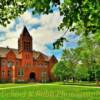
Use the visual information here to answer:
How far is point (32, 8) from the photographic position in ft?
21.7

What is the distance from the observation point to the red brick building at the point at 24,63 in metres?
101

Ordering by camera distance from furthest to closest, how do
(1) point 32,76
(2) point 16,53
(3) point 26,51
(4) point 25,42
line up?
1. (1) point 32,76
2. (2) point 16,53
3. (4) point 25,42
4. (3) point 26,51

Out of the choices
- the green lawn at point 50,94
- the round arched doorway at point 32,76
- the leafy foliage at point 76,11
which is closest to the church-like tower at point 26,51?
the round arched doorway at point 32,76

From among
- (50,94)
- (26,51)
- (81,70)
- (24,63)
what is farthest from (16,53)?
(50,94)

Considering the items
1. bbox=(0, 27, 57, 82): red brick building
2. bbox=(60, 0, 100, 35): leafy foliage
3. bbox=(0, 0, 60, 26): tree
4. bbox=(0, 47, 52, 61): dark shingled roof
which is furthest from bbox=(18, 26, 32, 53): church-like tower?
bbox=(60, 0, 100, 35): leafy foliage

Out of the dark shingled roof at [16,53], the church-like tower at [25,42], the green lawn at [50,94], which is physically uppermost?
the church-like tower at [25,42]

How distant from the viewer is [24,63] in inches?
A: 4225

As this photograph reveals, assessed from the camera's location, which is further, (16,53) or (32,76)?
(32,76)

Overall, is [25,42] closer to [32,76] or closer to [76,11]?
[32,76]

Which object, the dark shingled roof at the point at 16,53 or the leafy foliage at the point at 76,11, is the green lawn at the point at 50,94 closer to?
the leafy foliage at the point at 76,11

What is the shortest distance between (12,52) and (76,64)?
27.2 meters

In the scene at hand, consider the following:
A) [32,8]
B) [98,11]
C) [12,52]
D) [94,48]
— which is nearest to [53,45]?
[32,8]

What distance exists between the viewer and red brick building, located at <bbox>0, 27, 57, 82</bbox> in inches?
3991

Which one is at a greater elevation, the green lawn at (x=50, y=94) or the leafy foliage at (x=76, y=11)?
the leafy foliage at (x=76, y=11)
